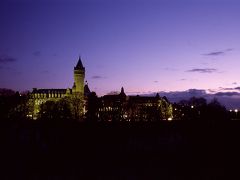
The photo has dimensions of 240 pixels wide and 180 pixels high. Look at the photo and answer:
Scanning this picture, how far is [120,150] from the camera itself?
38062 millimetres

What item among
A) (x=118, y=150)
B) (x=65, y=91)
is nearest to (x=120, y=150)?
(x=118, y=150)

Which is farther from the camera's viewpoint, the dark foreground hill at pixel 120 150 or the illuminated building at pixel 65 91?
the illuminated building at pixel 65 91

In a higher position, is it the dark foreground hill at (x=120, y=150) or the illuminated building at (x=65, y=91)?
the illuminated building at (x=65, y=91)

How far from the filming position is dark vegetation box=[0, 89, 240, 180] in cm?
3200

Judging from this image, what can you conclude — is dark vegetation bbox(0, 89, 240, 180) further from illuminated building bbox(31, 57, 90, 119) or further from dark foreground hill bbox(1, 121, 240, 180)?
illuminated building bbox(31, 57, 90, 119)

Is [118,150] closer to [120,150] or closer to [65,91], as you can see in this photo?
[120,150]

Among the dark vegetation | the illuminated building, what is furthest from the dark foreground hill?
the illuminated building

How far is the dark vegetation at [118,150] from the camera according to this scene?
3200 centimetres

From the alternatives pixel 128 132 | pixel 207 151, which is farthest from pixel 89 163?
pixel 207 151

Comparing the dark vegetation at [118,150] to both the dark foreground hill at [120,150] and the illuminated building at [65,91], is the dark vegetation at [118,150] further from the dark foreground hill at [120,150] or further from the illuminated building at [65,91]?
the illuminated building at [65,91]

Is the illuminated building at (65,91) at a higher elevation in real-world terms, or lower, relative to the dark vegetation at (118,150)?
higher

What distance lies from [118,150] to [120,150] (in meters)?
0.21

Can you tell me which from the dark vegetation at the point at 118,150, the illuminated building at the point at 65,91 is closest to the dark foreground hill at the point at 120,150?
the dark vegetation at the point at 118,150

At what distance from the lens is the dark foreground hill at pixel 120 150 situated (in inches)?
1259
